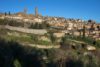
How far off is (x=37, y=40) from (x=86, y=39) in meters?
11.6

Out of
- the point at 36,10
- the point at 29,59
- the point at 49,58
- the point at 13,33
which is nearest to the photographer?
the point at 29,59

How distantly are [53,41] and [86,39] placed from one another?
8.61 meters

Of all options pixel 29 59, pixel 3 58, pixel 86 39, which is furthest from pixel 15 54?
pixel 86 39

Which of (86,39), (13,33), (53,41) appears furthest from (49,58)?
(86,39)

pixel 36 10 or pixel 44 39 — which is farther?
pixel 36 10

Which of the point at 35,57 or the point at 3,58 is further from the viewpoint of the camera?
the point at 35,57

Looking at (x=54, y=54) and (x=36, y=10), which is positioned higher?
(x=36, y=10)

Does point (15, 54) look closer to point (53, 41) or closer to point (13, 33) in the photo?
point (13, 33)

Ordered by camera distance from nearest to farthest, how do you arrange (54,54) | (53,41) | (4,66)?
(4,66) → (54,54) → (53,41)

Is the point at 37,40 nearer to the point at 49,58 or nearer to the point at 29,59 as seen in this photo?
the point at 49,58

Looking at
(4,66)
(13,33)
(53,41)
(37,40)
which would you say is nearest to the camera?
(4,66)

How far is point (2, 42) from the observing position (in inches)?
763

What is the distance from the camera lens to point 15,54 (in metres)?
18.9

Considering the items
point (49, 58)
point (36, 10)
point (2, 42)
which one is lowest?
point (49, 58)
